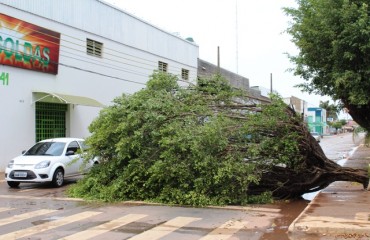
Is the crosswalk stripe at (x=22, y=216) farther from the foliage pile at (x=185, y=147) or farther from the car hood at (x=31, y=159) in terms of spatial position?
the car hood at (x=31, y=159)

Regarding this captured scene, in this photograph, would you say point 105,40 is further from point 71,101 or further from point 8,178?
point 8,178

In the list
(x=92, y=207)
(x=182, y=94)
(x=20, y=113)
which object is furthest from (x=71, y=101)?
(x=92, y=207)

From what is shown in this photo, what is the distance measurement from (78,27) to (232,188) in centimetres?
1681

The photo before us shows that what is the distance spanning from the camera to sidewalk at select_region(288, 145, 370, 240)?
25.8 ft

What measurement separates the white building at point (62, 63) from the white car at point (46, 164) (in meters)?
5.24

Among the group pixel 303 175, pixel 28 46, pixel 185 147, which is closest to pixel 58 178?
pixel 185 147

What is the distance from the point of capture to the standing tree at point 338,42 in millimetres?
11844

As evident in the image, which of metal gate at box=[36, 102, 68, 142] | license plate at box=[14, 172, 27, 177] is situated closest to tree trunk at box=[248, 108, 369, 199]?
license plate at box=[14, 172, 27, 177]

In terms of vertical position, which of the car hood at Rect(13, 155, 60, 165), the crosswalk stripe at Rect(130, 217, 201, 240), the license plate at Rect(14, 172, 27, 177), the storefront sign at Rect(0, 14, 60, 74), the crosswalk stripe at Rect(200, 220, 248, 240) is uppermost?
the storefront sign at Rect(0, 14, 60, 74)

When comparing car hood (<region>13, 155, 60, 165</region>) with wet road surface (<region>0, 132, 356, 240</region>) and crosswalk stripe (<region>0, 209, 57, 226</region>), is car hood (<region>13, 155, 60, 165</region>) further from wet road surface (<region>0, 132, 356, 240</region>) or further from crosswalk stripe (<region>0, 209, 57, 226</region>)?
crosswalk stripe (<region>0, 209, 57, 226</region>)

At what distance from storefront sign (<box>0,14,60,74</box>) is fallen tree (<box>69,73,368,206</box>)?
354 inches

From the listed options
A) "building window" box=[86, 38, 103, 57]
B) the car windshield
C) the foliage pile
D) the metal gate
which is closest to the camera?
the foliage pile

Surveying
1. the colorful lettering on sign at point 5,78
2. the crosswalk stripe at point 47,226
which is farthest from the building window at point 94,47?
the crosswalk stripe at point 47,226

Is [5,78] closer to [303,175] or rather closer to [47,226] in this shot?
[47,226]
